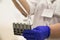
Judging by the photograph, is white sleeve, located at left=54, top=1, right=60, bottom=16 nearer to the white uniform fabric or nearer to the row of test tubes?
the white uniform fabric

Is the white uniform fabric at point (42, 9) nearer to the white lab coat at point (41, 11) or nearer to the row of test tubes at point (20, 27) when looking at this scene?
the white lab coat at point (41, 11)

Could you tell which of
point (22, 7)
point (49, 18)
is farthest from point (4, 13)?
point (49, 18)

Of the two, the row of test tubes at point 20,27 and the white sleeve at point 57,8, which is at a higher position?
the white sleeve at point 57,8

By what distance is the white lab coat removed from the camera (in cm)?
132

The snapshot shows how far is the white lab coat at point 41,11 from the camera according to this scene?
4.34 feet

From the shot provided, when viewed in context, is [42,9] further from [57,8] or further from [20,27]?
[20,27]

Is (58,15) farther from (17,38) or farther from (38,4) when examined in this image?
(17,38)

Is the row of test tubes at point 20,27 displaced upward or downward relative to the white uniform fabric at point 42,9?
downward

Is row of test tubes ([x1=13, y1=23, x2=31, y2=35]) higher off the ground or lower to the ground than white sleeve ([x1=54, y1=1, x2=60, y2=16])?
lower

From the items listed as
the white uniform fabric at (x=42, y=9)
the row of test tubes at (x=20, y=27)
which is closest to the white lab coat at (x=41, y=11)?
the white uniform fabric at (x=42, y=9)

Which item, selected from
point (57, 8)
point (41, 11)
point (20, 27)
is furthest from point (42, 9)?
point (20, 27)

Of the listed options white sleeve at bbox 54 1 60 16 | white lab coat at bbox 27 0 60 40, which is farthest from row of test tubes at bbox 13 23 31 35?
white sleeve at bbox 54 1 60 16

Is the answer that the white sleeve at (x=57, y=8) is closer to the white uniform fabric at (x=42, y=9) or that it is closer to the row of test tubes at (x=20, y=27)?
the white uniform fabric at (x=42, y=9)

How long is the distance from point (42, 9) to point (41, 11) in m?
0.02
